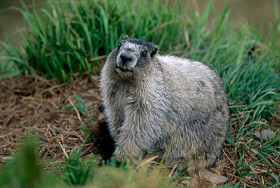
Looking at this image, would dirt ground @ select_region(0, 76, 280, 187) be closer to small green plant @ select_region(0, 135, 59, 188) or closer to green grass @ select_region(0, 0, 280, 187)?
green grass @ select_region(0, 0, 280, 187)

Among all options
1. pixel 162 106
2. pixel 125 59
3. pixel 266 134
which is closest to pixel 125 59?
pixel 125 59

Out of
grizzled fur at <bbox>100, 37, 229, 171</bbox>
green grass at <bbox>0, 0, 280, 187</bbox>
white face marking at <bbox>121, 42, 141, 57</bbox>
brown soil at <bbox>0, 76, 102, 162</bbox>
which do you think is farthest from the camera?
green grass at <bbox>0, 0, 280, 187</bbox>

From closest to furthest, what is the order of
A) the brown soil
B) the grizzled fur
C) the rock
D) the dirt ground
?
the grizzled fur, the dirt ground, the brown soil, the rock

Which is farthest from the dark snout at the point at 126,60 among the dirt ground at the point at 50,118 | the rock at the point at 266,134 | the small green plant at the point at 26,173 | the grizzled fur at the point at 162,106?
the rock at the point at 266,134

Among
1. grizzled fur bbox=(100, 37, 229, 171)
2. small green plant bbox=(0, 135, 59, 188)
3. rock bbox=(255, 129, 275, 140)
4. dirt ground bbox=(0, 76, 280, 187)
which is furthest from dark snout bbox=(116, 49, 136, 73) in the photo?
rock bbox=(255, 129, 275, 140)

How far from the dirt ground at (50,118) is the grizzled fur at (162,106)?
1.15ft

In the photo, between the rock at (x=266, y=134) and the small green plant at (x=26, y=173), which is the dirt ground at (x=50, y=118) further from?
the small green plant at (x=26, y=173)

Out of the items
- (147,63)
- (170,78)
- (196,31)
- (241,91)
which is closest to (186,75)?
(170,78)

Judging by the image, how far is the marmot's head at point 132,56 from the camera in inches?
120

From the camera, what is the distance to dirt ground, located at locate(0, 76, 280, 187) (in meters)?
3.58

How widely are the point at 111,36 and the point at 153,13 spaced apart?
0.95 meters

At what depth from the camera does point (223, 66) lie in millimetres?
4602

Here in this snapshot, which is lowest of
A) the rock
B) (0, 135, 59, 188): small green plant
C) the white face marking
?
the rock

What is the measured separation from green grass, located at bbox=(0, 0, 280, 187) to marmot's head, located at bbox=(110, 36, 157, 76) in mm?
1316
